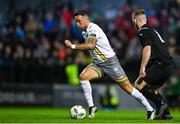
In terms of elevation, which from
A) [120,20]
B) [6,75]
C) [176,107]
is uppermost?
[120,20]

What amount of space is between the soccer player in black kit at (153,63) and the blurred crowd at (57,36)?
413 inches

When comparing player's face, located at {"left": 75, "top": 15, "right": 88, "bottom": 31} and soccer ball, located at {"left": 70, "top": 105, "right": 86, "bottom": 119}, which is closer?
soccer ball, located at {"left": 70, "top": 105, "right": 86, "bottom": 119}

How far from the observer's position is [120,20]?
89.6 ft

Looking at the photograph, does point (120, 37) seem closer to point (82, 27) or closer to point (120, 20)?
point (120, 20)

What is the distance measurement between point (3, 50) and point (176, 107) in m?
7.05

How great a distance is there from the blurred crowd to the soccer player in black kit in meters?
10.5

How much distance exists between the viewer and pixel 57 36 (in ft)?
90.6

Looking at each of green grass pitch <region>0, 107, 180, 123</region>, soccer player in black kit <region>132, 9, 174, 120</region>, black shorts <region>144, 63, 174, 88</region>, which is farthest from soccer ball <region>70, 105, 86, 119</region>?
black shorts <region>144, 63, 174, 88</region>

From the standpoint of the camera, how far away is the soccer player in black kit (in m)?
14.4

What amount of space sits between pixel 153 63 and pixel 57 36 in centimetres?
1322

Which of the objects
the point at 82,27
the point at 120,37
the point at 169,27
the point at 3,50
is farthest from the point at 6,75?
the point at 82,27

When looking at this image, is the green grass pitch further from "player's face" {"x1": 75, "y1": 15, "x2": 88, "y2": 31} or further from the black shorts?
"player's face" {"x1": 75, "y1": 15, "x2": 88, "y2": 31}

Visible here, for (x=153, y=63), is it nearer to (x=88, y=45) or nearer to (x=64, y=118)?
(x=88, y=45)

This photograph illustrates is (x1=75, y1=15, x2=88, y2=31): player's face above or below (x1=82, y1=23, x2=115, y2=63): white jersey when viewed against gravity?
above
